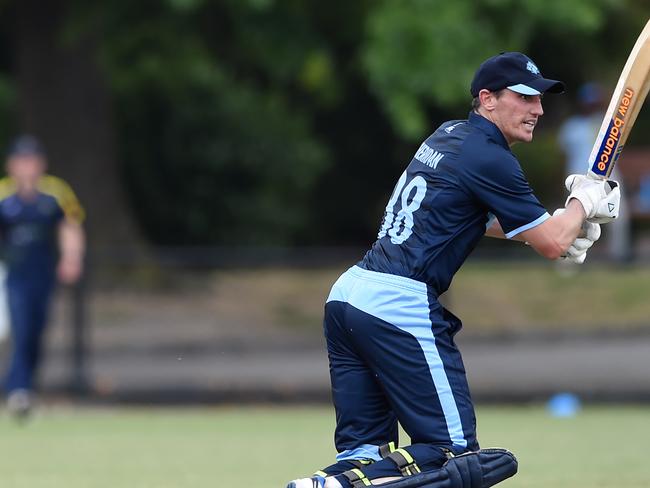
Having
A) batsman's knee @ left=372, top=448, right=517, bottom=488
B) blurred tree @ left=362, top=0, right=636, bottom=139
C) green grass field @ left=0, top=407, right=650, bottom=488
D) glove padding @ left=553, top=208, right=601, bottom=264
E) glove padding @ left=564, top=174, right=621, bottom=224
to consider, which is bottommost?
batsman's knee @ left=372, top=448, right=517, bottom=488

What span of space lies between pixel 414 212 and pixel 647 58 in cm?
136

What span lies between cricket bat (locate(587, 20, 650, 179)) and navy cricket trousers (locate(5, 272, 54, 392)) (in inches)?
308

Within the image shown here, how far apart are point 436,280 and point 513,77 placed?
38.3 inches

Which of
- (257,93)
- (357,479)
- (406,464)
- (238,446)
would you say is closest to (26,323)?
(238,446)

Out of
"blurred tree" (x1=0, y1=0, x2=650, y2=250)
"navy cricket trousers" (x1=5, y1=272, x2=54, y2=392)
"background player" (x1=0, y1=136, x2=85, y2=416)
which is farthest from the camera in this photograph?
"blurred tree" (x1=0, y1=0, x2=650, y2=250)

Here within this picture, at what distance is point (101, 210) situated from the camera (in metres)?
18.7

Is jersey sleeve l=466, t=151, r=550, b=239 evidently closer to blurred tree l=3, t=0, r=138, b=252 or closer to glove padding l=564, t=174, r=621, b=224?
glove padding l=564, t=174, r=621, b=224

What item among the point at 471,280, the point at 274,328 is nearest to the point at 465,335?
the point at 471,280

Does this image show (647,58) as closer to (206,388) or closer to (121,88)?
(206,388)

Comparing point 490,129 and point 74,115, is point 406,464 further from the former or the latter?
point 74,115

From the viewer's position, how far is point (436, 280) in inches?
251

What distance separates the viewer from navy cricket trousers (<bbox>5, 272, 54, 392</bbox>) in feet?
43.1

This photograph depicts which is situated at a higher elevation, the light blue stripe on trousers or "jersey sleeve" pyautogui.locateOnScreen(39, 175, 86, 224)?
"jersey sleeve" pyautogui.locateOnScreen(39, 175, 86, 224)

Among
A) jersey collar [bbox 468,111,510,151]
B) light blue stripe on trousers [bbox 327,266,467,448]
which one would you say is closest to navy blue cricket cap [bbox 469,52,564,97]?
jersey collar [bbox 468,111,510,151]
